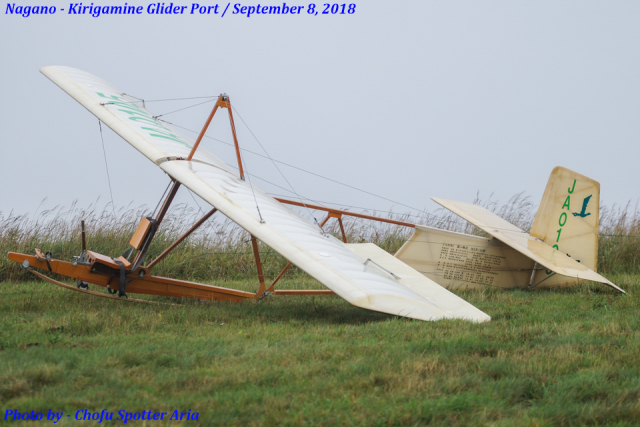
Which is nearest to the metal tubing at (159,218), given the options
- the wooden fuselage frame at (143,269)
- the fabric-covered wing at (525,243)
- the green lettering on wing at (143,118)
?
the wooden fuselage frame at (143,269)

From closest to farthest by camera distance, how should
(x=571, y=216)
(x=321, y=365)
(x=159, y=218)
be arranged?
(x=321, y=365)
(x=159, y=218)
(x=571, y=216)

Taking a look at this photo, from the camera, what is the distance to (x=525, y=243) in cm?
849

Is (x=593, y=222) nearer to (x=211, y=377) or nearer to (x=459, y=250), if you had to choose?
(x=459, y=250)

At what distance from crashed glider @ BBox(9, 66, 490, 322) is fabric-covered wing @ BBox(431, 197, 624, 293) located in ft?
7.38

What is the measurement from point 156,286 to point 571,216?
6.49 metres

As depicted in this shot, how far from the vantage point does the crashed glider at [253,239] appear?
5.33 metres

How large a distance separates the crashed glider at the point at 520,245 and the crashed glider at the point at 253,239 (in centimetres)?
177

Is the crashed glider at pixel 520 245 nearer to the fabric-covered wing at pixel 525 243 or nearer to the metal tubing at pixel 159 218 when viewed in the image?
the fabric-covered wing at pixel 525 243

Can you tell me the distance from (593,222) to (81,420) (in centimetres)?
797

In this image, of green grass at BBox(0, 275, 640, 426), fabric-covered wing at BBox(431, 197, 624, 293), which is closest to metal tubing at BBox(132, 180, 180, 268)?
green grass at BBox(0, 275, 640, 426)

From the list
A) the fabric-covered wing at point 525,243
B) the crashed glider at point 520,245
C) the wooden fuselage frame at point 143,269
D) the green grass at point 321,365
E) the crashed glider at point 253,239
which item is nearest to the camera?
the green grass at point 321,365

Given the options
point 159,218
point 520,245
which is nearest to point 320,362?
point 159,218

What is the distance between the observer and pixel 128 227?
11.4 metres

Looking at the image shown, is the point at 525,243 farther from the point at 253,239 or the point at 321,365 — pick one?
the point at 321,365
